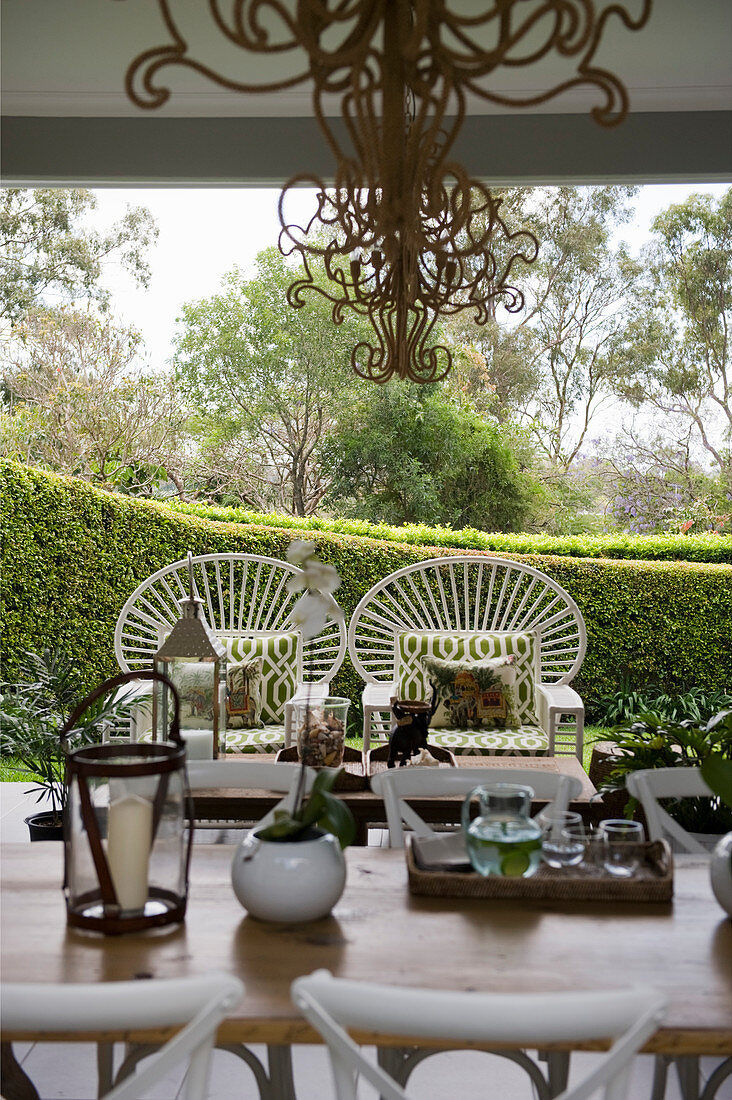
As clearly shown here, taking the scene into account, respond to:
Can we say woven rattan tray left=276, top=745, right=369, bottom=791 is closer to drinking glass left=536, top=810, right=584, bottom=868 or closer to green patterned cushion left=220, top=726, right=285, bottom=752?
green patterned cushion left=220, top=726, right=285, bottom=752

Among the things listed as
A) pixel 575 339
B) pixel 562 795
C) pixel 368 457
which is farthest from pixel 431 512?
pixel 562 795

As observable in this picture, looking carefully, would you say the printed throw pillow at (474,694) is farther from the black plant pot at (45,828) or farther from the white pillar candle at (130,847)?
the white pillar candle at (130,847)

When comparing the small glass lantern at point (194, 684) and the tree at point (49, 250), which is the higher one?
the tree at point (49, 250)

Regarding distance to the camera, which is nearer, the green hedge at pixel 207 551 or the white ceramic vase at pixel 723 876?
the white ceramic vase at pixel 723 876

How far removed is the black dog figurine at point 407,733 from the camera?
3096 mm

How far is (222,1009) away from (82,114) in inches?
140

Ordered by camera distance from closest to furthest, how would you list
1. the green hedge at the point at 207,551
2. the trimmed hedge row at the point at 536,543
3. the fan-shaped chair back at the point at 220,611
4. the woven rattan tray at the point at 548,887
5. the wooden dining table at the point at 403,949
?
the wooden dining table at the point at 403,949
the woven rattan tray at the point at 548,887
the fan-shaped chair back at the point at 220,611
the green hedge at the point at 207,551
the trimmed hedge row at the point at 536,543

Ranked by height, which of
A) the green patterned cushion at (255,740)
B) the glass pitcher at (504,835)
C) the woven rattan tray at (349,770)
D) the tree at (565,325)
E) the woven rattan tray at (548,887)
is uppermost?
the tree at (565,325)

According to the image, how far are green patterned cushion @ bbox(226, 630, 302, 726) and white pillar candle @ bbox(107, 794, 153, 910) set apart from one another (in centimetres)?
255

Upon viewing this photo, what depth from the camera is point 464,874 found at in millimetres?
1728

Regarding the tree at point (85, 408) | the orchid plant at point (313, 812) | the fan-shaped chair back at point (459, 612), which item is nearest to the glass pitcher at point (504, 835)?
the orchid plant at point (313, 812)

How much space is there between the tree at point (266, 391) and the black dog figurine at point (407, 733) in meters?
7.18

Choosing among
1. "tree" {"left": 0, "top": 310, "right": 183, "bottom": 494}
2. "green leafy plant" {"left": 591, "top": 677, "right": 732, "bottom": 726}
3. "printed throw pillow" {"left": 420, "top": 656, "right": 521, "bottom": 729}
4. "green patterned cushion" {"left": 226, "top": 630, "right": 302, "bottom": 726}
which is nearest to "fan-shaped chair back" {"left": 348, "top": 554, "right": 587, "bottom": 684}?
"printed throw pillow" {"left": 420, "top": 656, "right": 521, "bottom": 729}

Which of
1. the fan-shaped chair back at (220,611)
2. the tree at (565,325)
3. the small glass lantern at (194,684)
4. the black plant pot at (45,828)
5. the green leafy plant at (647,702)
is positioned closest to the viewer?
the small glass lantern at (194,684)
